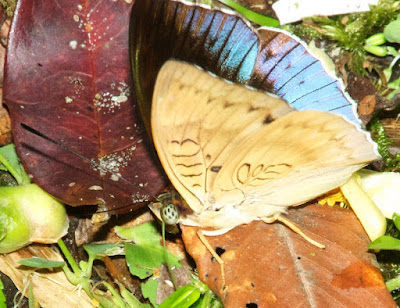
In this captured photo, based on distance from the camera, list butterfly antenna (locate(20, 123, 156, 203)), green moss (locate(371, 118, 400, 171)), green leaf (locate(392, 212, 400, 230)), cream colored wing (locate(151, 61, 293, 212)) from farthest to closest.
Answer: green moss (locate(371, 118, 400, 171)), green leaf (locate(392, 212, 400, 230)), butterfly antenna (locate(20, 123, 156, 203)), cream colored wing (locate(151, 61, 293, 212))

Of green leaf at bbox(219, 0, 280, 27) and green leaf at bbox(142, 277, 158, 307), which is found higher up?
green leaf at bbox(219, 0, 280, 27)

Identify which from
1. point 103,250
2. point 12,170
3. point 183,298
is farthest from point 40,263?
point 183,298

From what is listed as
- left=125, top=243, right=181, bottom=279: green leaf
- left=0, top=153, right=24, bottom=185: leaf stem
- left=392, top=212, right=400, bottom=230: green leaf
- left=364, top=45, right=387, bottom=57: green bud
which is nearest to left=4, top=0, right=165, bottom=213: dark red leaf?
left=0, top=153, right=24, bottom=185: leaf stem

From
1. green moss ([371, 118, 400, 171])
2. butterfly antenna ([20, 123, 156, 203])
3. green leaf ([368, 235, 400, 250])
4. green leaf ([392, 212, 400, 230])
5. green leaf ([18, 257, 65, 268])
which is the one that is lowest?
green leaf ([18, 257, 65, 268])

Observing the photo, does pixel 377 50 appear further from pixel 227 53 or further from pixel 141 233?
pixel 141 233

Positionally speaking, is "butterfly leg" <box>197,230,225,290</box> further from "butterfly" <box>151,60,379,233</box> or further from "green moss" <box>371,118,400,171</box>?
"green moss" <box>371,118,400,171</box>

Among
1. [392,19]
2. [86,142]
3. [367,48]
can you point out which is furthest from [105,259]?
[392,19]

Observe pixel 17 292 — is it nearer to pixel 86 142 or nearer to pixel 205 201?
pixel 86 142
